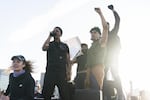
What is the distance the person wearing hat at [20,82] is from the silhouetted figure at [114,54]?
1664mm

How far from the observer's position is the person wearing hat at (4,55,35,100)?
Result: 7.83 metres

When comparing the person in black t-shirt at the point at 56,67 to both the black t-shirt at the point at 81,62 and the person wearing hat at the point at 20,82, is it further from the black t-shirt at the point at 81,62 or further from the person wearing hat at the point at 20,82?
the black t-shirt at the point at 81,62

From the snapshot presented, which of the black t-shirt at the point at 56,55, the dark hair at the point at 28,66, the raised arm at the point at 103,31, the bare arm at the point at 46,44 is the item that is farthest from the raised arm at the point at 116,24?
the dark hair at the point at 28,66

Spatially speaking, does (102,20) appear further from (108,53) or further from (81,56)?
(81,56)

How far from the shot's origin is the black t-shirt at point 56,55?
8008 millimetres

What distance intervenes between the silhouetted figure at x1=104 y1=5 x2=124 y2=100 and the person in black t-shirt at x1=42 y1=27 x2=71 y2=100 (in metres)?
0.90

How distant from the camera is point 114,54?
328 inches

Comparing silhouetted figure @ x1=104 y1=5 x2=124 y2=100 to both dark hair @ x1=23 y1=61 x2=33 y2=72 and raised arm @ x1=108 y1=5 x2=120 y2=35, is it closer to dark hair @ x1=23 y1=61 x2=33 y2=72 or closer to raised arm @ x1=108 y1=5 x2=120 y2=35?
raised arm @ x1=108 y1=5 x2=120 y2=35

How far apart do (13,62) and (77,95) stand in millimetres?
1652

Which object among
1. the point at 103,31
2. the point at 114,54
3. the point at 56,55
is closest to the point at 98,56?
the point at 103,31

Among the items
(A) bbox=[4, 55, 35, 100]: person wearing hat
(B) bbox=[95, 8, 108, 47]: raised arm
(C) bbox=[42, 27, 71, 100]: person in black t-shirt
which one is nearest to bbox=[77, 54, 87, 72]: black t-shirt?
(C) bbox=[42, 27, 71, 100]: person in black t-shirt

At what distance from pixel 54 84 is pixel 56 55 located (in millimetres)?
603

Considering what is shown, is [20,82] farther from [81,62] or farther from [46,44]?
[81,62]

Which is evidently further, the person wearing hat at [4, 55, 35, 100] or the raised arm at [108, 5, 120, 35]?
the raised arm at [108, 5, 120, 35]
